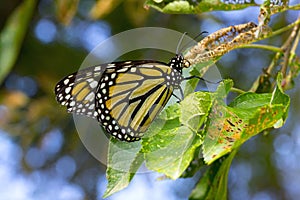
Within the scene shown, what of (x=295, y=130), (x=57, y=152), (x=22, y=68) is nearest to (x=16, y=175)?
(x=57, y=152)

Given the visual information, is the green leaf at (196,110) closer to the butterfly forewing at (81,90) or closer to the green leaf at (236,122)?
the green leaf at (236,122)

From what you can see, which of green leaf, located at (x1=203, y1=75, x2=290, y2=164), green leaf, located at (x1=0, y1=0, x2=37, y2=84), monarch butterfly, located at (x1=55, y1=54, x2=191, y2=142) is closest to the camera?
green leaf, located at (x1=203, y1=75, x2=290, y2=164)

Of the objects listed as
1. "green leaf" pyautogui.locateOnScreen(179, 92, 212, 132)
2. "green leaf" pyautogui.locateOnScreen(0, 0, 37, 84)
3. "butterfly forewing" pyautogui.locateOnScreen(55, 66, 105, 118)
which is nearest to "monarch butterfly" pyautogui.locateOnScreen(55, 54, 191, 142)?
"butterfly forewing" pyautogui.locateOnScreen(55, 66, 105, 118)

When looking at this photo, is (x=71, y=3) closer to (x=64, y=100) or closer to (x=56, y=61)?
(x=64, y=100)

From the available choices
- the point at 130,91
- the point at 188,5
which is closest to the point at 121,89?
the point at 130,91

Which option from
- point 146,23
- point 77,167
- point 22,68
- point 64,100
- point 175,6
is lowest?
point 77,167

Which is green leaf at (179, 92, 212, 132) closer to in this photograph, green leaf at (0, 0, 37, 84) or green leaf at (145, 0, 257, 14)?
green leaf at (145, 0, 257, 14)
